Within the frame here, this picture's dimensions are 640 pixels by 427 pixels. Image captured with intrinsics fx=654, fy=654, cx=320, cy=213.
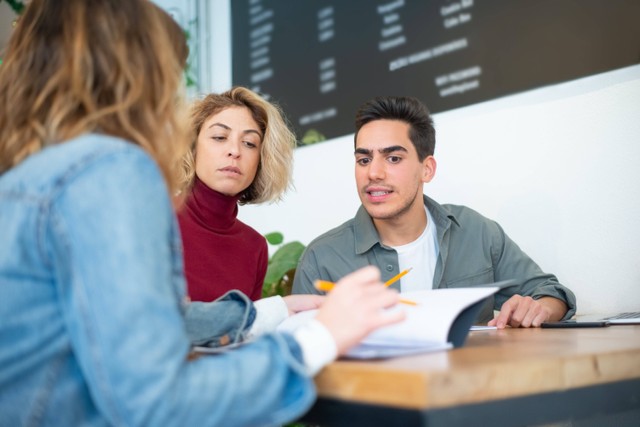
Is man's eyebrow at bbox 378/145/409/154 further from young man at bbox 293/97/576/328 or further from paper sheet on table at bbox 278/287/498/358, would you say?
paper sheet on table at bbox 278/287/498/358

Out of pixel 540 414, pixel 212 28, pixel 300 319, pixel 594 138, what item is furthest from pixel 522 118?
pixel 212 28

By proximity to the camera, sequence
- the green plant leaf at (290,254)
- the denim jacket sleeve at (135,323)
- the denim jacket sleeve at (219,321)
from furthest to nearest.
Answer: the green plant leaf at (290,254)
the denim jacket sleeve at (219,321)
the denim jacket sleeve at (135,323)

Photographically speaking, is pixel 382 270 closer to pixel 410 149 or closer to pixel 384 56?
pixel 410 149

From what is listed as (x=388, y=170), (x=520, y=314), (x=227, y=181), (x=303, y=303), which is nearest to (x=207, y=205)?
(x=227, y=181)

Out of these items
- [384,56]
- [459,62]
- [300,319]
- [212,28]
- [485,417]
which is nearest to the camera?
[485,417]

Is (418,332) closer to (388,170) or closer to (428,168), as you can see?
(388,170)

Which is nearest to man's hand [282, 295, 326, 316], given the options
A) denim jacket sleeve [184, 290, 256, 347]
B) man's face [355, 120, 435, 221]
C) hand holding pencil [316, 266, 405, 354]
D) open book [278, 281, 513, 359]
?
denim jacket sleeve [184, 290, 256, 347]

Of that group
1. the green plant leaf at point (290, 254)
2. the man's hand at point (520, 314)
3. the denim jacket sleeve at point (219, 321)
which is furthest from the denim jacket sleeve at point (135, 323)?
the green plant leaf at point (290, 254)

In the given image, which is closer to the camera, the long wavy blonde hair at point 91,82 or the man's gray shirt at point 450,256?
the long wavy blonde hair at point 91,82

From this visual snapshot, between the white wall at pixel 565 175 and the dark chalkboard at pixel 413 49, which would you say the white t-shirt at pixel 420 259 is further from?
the dark chalkboard at pixel 413 49

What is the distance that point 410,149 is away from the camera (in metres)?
2.22

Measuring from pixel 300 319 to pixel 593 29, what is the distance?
141cm

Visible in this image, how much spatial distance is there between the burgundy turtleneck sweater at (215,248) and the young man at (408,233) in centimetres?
20

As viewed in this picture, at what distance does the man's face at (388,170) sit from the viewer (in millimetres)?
2131
